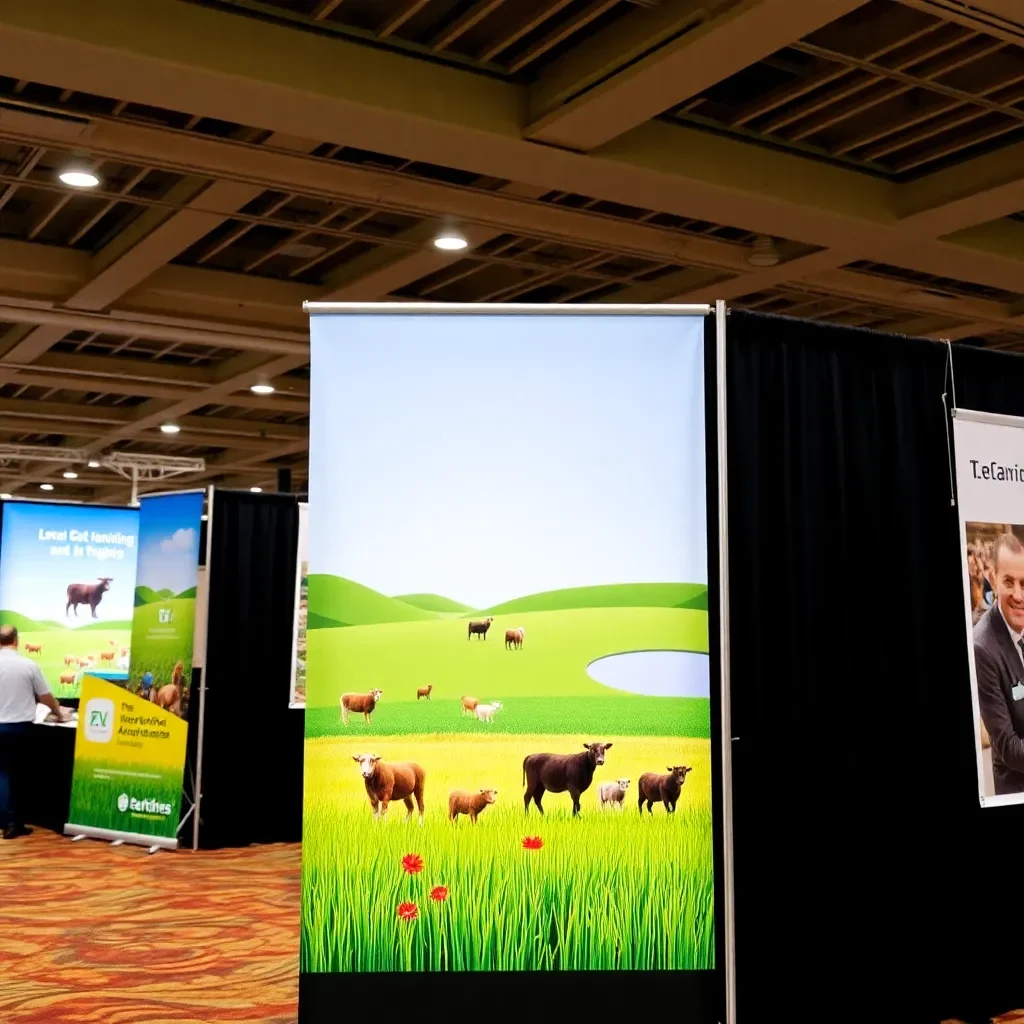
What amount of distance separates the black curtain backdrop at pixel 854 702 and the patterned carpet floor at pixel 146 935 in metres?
1.72

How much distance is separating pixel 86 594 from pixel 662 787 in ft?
21.2

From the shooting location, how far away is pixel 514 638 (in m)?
3.14

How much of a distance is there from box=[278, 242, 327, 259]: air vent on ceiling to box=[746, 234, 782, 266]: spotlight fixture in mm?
3135

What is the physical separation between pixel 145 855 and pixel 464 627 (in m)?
4.64

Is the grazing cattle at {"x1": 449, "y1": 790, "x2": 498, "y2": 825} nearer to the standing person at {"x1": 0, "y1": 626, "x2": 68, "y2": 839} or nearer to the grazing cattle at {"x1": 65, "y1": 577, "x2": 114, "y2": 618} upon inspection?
the standing person at {"x1": 0, "y1": 626, "x2": 68, "y2": 839}

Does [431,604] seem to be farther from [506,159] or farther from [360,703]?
[506,159]

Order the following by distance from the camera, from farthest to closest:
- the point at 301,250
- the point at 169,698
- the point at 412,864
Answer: the point at 301,250
the point at 169,698
the point at 412,864

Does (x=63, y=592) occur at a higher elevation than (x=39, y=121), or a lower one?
lower

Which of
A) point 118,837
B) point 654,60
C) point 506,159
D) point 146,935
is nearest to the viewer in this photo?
point 146,935

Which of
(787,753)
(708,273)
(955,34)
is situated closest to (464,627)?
(787,753)

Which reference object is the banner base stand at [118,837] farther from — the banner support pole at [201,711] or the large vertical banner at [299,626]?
the large vertical banner at [299,626]

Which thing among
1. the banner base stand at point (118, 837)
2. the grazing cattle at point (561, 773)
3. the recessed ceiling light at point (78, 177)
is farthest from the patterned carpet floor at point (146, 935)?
the recessed ceiling light at point (78, 177)

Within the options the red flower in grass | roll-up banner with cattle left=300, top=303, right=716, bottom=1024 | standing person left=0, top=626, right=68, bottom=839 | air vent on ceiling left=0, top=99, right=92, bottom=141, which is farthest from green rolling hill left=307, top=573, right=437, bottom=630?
standing person left=0, top=626, right=68, bottom=839

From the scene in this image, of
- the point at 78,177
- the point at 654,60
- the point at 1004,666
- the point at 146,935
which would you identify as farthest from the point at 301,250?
the point at 1004,666
